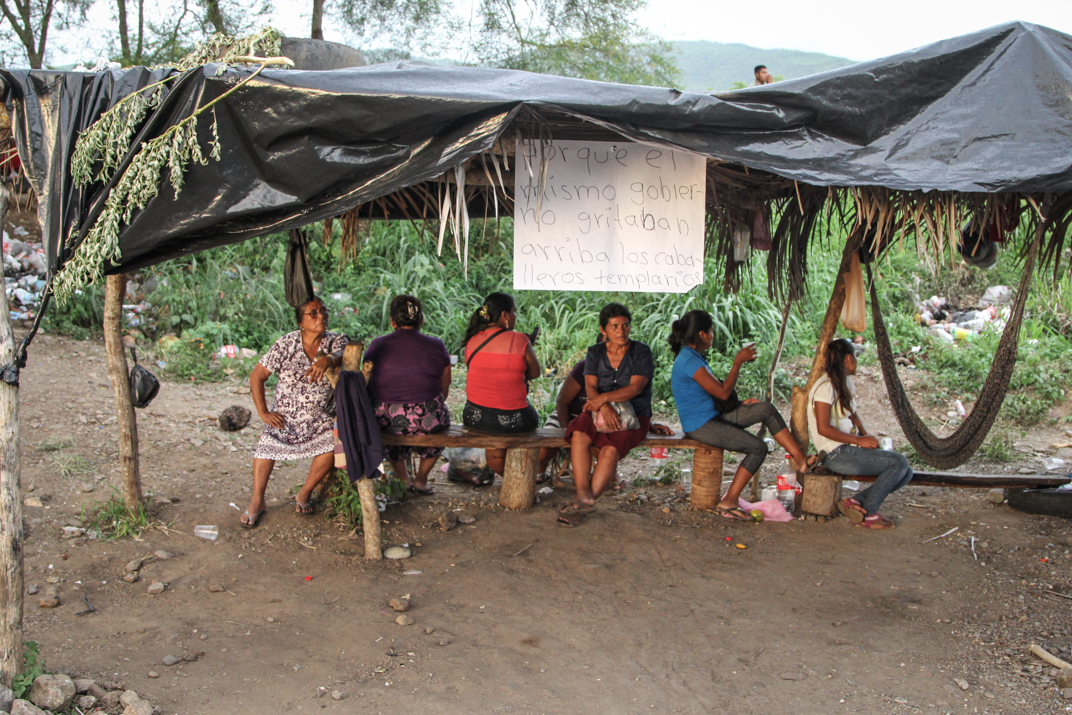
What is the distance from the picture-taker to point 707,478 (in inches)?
202

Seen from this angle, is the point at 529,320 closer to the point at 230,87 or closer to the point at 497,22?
the point at 497,22

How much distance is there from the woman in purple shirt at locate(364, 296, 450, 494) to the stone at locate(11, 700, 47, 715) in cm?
263

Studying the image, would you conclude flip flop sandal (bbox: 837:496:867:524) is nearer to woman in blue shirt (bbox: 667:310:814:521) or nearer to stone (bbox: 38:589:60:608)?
woman in blue shirt (bbox: 667:310:814:521)

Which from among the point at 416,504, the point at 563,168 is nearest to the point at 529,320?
the point at 416,504

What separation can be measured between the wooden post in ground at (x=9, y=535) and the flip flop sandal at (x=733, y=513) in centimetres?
374

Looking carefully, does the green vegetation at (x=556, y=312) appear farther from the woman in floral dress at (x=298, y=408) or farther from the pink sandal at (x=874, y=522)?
the pink sandal at (x=874, y=522)

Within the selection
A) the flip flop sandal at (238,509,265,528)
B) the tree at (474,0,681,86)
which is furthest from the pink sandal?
the tree at (474,0,681,86)

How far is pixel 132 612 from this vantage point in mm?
3654

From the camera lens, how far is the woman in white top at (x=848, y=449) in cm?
483

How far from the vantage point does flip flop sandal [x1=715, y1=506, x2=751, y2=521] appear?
16.5 ft

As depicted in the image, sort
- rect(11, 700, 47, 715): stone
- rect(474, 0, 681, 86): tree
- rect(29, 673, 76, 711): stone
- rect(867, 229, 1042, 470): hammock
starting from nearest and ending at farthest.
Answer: rect(11, 700, 47, 715): stone → rect(29, 673, 76, 711): stone → rect(867, 229, 1042, 470): hammock → rect(474, 0, 681, 86): tree

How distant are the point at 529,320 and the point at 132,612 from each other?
20.8 feet

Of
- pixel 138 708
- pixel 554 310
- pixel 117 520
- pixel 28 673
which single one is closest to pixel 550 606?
pixel 138 708

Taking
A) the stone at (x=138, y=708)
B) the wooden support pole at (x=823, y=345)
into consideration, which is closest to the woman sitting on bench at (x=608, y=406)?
→ the wooden support pole at (x=823, y=345)
